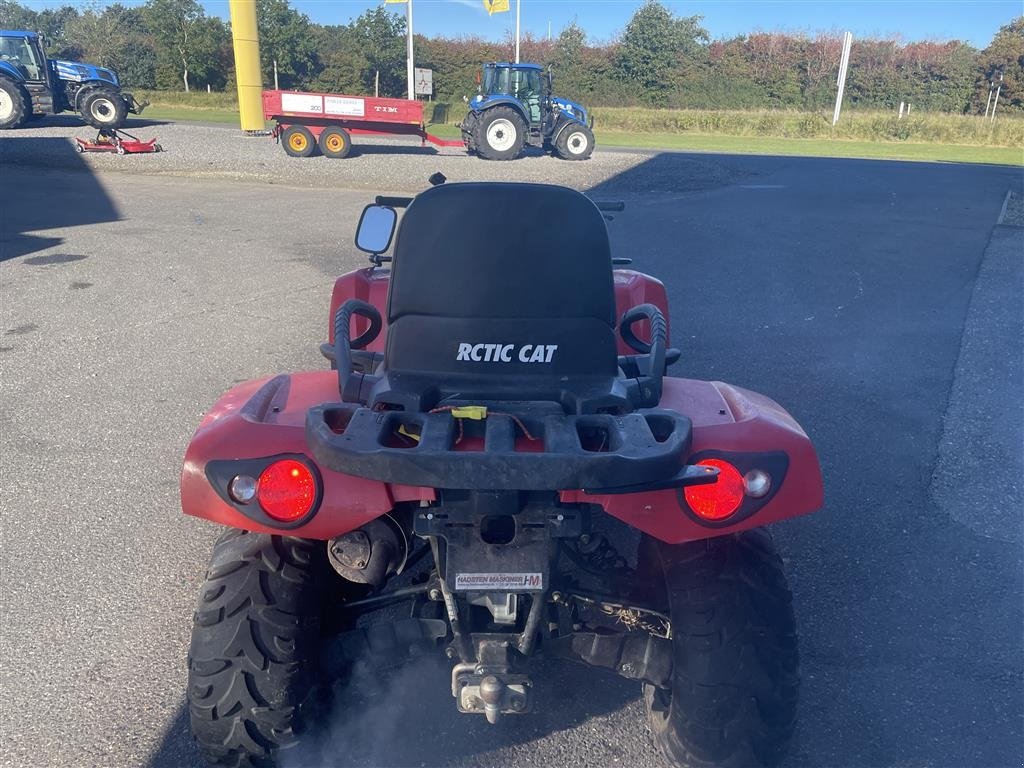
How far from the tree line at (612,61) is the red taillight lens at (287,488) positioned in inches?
1780

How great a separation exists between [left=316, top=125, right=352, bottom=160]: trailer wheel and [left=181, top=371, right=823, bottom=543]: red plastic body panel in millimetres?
17953

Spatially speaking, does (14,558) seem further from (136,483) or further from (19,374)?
(19,374)

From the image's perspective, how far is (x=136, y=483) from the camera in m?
4.42

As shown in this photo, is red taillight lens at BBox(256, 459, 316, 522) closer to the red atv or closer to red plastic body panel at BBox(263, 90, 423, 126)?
the red atv

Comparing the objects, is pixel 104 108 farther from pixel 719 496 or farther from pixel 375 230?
pixel 719 496

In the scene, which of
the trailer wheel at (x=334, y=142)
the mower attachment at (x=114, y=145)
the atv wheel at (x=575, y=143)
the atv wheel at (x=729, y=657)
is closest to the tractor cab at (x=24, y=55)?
the mower attachment at (x=114, y=145)

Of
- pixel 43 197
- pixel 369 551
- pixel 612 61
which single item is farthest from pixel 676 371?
pixel 612 61

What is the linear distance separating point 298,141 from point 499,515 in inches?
744

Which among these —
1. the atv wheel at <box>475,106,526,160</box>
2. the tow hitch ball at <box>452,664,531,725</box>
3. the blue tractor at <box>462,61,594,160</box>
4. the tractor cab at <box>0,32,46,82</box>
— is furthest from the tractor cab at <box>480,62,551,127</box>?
the tow hitch ball at <box>452,664,531,725</box>

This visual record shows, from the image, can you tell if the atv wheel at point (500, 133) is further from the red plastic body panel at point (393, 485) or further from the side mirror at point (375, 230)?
the red plastic body panel at point (393, 485)

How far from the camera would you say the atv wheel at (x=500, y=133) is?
20.2 m

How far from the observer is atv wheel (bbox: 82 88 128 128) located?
20781 millimetres

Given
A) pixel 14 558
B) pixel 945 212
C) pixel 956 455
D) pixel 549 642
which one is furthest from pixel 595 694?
pixel 945 212

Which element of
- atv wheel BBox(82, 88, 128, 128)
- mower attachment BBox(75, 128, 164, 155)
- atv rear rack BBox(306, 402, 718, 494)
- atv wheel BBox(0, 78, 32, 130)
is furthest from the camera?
atv wheel BBox(0, 78, 32, 130)
